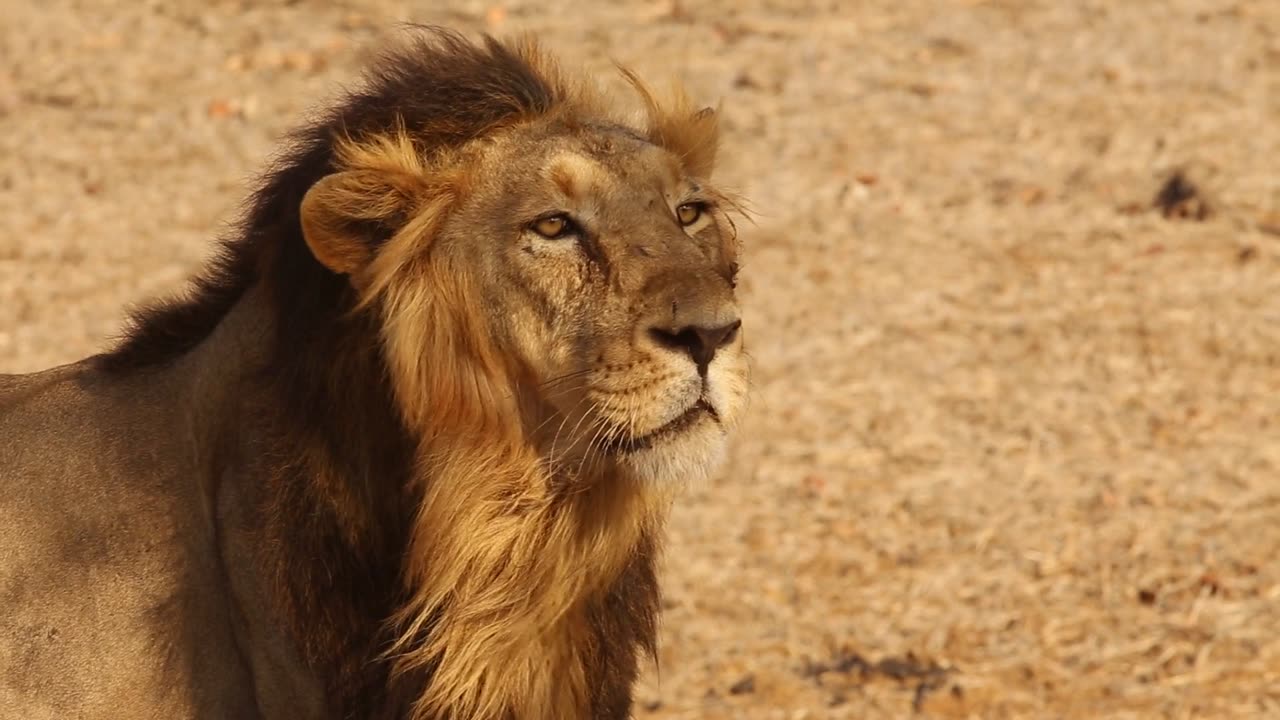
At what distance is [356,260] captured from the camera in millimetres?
3449

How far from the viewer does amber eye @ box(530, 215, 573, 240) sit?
3.53 meters

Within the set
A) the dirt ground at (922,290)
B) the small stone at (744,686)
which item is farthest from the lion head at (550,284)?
the small stone at (744,686)

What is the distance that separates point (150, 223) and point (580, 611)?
17.7 ft

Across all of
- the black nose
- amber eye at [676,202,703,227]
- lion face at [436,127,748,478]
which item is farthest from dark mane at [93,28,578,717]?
the black nose

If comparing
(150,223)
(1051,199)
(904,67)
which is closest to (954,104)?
(904,67)

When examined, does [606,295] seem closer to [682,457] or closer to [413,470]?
[682,457]

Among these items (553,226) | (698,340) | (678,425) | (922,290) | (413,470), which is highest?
(553,226)

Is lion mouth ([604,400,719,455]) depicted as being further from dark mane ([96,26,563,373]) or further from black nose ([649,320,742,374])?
dark mane ([96,26,563,373])

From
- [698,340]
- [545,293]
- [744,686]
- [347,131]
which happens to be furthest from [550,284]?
[744,686]

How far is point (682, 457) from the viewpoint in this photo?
11.1ft

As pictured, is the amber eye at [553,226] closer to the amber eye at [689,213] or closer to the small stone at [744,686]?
the amber eye at [689,213]

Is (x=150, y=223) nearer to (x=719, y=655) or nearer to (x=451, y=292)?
(x=719, y=655)

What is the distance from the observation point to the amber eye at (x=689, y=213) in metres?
3.70

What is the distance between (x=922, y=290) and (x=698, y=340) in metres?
4.65
